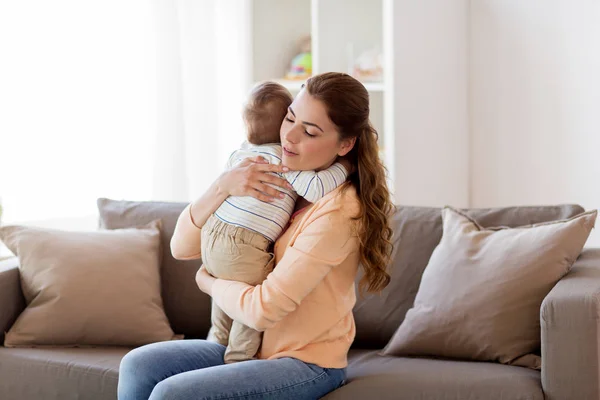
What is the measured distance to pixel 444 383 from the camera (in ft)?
7.18

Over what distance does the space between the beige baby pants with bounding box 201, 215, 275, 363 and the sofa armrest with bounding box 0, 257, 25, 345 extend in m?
0.85

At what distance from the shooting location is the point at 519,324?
7.70 feet

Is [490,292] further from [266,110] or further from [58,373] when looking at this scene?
[58,373]

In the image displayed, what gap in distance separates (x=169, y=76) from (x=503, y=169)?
1.59m

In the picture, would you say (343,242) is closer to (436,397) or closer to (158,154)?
(436,397)

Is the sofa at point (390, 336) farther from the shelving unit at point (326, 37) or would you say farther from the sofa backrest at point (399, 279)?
the shelving unit at point (326, 37)

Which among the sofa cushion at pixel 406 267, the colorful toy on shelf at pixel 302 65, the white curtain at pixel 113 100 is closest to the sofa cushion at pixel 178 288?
the sofa cushion at pixel 406 267

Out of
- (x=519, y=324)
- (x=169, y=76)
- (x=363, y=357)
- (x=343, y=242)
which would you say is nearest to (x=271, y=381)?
(x=343, y=242)

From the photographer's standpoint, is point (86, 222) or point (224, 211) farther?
point (86, 222)

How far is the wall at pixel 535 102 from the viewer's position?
365 cm

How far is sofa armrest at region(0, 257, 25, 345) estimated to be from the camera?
268 cm

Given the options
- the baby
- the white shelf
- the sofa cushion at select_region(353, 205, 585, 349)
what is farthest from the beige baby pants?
the white shelf

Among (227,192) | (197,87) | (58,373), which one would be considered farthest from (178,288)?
(197,87)

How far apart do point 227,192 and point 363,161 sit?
1.12 ft
